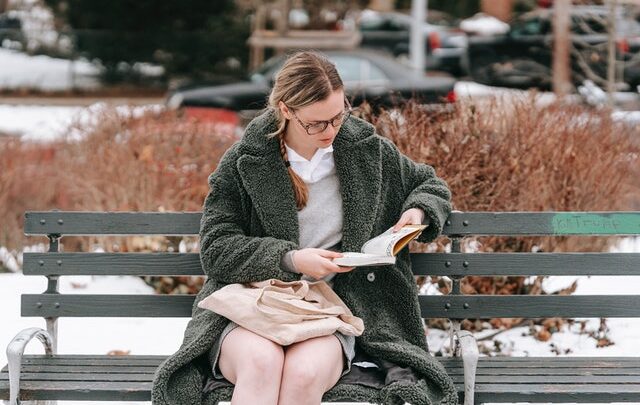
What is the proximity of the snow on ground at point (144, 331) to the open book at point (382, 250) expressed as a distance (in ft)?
5.40

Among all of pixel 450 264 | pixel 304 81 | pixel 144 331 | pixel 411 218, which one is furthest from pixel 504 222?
pixel 144 331

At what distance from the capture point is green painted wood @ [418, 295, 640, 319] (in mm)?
4297

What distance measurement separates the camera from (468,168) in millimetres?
5391

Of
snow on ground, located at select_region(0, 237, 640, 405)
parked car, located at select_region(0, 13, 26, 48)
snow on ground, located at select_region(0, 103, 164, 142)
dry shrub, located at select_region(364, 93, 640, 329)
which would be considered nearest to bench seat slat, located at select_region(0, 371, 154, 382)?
snow on ground, located at select_region(0, 237, 640, 405)

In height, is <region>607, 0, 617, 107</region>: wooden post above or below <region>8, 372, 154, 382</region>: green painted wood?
above

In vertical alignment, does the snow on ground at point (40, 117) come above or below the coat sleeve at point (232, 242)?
below

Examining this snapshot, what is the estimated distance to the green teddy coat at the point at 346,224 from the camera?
3814mm

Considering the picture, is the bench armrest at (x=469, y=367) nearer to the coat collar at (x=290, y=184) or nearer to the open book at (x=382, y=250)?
the open book at (x=382, y=250)

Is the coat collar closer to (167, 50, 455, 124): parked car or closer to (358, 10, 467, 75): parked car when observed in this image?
(167, 50, 455, 124): parked car

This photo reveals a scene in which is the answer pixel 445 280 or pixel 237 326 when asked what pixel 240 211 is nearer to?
pixel 237 326

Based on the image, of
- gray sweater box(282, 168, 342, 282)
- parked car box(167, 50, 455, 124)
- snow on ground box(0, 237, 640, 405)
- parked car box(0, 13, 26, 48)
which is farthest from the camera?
parked car box(0, 13, 26, 48)

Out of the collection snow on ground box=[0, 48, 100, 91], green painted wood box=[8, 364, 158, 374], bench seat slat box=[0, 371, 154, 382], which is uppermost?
bench seat slat box=[0, 371, 154, 382]

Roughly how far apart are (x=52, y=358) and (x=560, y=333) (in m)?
2.57

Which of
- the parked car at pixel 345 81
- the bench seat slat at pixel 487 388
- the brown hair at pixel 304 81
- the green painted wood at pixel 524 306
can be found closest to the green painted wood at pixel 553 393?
the bench seat slat at pixel 487 388
